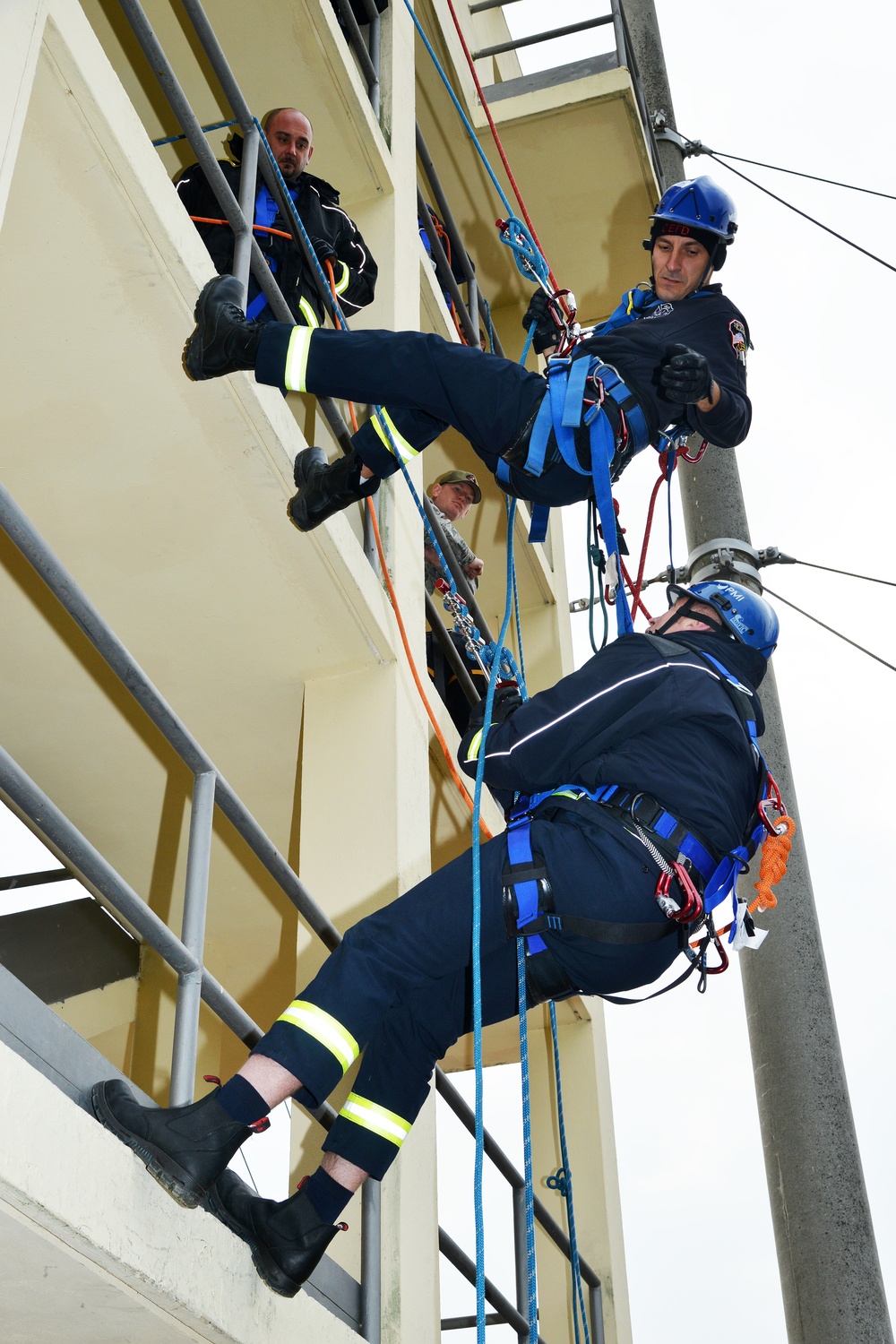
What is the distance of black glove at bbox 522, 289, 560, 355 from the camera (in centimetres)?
459

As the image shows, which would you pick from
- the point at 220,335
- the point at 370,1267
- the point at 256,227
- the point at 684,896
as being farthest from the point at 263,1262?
the point at 256,227

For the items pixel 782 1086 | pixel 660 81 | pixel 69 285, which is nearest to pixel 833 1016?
pixel 782 1086

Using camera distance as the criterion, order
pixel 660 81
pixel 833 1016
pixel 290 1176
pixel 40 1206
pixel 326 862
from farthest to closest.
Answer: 1. pixel 660 81
2. pixel 833 1016
3. pixel 326 862
4. pixel 290 1176
5. pixel 40 1206

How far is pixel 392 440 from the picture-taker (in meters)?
4.13

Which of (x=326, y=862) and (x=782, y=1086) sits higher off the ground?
(x=326, y=862)

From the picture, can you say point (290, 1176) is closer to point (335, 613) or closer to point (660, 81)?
point (335, 613)

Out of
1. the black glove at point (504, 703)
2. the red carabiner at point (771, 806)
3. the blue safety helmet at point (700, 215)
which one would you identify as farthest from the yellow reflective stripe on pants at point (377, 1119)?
the blue safety helmet at point (700, 215)

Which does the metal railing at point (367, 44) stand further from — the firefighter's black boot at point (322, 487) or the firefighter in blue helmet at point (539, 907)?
the firefighter in blue helmet at point (539, 907)

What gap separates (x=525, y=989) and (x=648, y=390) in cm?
182

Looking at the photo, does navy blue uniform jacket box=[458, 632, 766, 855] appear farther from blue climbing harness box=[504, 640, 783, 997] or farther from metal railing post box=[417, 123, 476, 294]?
metal railing post box=[417, 123, 476, 294]

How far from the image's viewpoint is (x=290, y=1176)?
476cm

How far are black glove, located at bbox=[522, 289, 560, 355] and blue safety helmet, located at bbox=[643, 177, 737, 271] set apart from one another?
420 mm

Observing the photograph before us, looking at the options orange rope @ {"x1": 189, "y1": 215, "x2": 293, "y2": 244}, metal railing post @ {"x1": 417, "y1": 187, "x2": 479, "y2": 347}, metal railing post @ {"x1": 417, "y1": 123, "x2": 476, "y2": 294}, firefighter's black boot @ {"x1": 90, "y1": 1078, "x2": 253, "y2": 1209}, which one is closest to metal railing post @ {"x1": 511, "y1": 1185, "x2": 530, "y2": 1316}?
firefighter's black boot @ {"x1": 90, "y1": 1078, "x2": 253, "y2": 1209}

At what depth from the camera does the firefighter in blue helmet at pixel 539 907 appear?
3.06 metres
